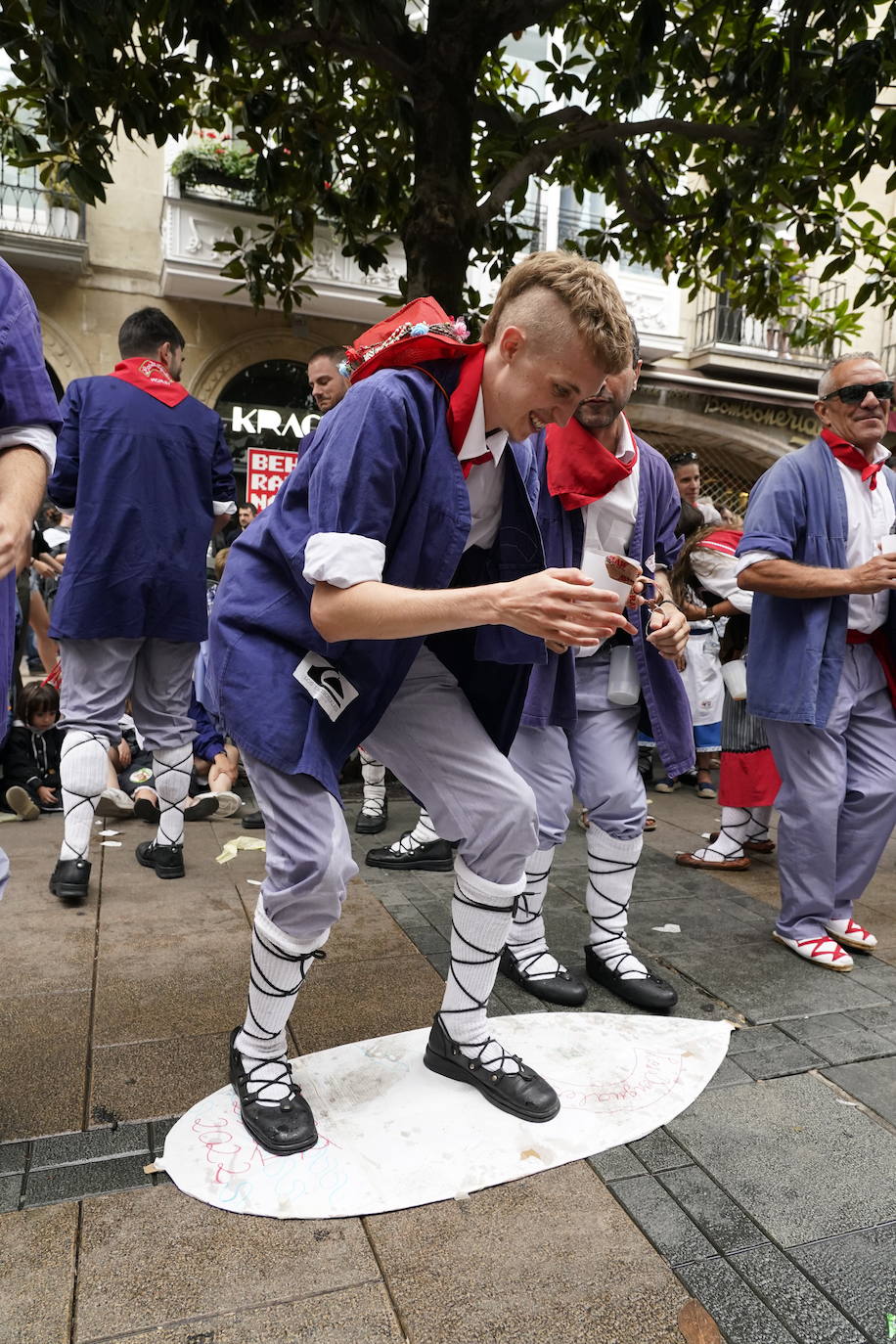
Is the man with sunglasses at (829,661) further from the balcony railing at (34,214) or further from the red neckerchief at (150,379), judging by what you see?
the balcony railing at (34,214)

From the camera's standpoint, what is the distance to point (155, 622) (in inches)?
164

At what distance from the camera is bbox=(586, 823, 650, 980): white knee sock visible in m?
3.27

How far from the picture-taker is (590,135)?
20.6 ft

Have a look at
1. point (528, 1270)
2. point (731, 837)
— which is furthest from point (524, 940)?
point (731, 837)

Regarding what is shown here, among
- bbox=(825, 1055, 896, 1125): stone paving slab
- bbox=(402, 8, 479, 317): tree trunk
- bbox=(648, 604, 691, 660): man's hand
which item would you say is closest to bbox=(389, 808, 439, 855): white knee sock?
bbox=(648, 604, 691, 660): man's hand

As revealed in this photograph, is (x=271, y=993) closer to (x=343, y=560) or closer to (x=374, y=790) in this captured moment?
(x=343, y=560)

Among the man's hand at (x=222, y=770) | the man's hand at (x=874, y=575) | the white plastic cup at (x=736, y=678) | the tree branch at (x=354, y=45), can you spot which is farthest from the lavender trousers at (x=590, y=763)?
the tree branch at (x=354, y=45)

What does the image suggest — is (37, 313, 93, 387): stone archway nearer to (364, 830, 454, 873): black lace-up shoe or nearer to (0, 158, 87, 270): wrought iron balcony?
(0, 158, 87, 270): wrought iron balcony

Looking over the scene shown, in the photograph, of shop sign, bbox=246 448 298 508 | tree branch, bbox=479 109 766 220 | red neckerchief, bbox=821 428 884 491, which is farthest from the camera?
shop sign, bbox=246 448 298 508

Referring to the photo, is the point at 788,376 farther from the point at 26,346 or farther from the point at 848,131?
the point at 26,346

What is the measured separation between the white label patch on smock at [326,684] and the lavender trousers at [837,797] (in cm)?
214

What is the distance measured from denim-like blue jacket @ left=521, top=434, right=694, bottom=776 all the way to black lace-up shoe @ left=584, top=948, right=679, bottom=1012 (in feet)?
2.25

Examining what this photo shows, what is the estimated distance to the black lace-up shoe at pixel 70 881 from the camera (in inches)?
156

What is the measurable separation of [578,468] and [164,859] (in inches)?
105
